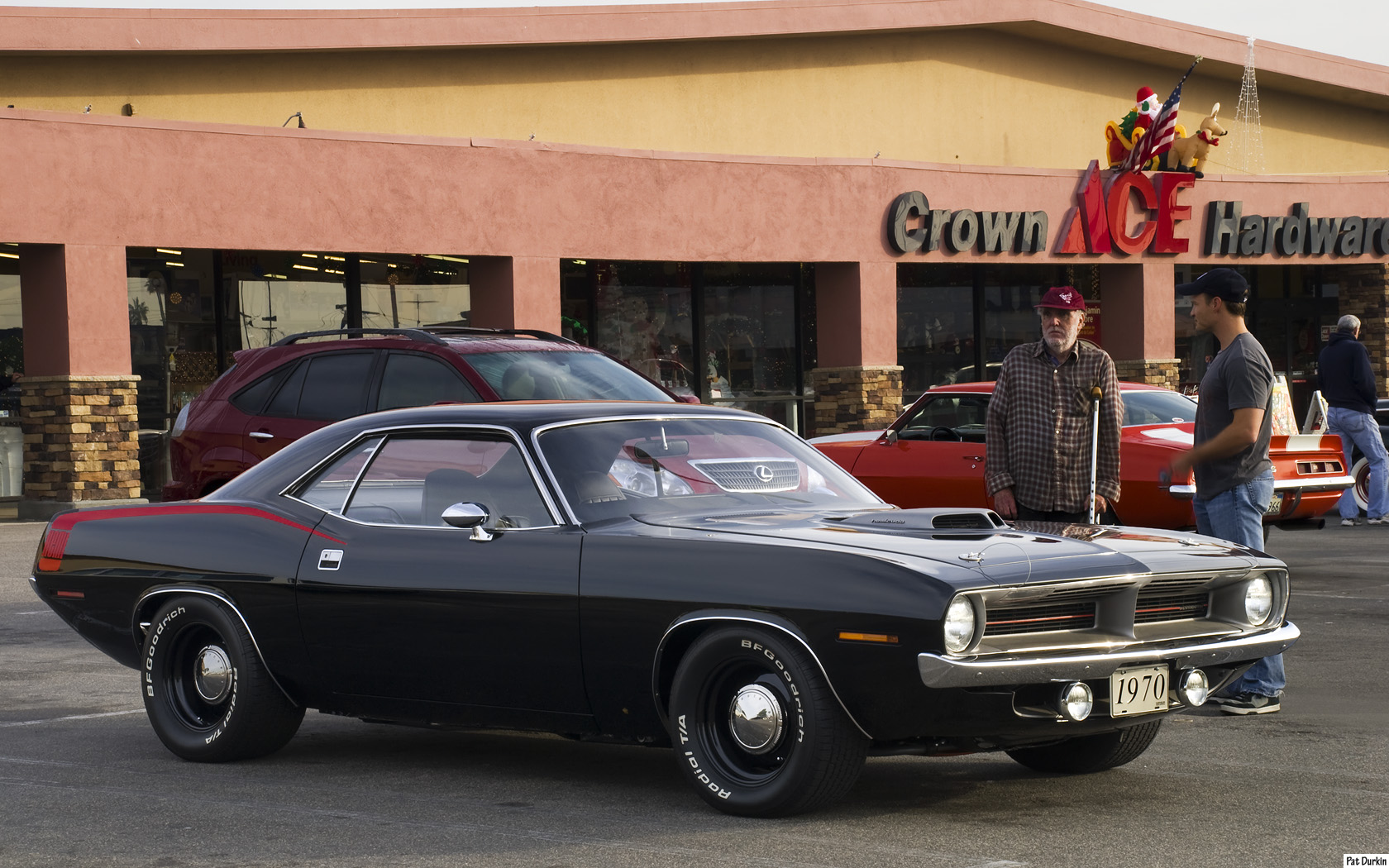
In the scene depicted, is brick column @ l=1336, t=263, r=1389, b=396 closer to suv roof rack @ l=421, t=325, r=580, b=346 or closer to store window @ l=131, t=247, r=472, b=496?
store window @ l=131, t=247, r=472, b=496

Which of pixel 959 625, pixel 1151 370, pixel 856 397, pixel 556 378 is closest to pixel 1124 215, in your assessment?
pixel 1151 370

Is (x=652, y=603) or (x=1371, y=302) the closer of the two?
(x=652, y=603)

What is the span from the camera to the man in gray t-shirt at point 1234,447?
24.1 feet

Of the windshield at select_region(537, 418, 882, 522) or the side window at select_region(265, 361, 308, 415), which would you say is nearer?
the windshield at select_region(537, 418, 882, 522)

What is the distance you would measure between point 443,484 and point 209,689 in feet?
4.36

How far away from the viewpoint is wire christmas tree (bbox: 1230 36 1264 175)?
33.1 meters

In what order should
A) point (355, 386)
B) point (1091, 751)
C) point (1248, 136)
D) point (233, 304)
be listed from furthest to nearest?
point (1248, 136) → point (233, 304) → point (355, 386) → point (1091, 751)

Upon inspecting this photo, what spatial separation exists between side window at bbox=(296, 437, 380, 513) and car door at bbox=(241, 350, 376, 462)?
4.16m

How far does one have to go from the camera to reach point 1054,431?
7.69 metres

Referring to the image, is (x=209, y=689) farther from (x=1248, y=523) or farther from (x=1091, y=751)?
(x=1248, y=523)

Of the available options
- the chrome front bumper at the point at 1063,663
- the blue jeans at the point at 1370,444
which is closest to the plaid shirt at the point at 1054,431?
the chrome front bumper at the point at 1063,663

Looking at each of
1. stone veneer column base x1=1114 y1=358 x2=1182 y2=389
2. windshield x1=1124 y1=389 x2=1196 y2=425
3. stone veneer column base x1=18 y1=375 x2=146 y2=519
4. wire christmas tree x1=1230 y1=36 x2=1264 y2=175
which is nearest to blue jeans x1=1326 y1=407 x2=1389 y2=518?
windshield x1=1124 y1=389 x2=1196 y2=425

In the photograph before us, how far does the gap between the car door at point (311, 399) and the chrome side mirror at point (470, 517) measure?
5.03 metres

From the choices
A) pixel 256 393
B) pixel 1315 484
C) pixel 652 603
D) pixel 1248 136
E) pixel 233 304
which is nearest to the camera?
pixel 652 603
